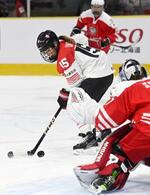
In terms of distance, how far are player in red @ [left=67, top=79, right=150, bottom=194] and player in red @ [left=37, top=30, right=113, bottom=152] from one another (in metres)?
0.81

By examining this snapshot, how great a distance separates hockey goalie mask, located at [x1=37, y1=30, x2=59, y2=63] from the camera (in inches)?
165

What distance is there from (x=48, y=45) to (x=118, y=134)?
1.07 metres

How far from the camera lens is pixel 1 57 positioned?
880 centimetres

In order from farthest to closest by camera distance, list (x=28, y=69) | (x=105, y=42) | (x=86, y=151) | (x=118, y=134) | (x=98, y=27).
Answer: (x=28, y=69), (x=98, y=27), (x=105, y=42), (x=86, y=151), (x=118, y=134)

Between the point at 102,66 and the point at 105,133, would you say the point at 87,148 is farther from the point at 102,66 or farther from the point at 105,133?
the point at 105,133

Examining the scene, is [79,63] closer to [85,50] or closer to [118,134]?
[85,50]

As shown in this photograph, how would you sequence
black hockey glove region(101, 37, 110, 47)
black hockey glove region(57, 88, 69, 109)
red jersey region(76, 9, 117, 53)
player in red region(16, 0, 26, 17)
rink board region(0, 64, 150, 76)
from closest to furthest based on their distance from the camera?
1. black hockey glove region(57, 88, 69, 109)
2. black hockey glove region(101, 37, 110, 47)
3. red jersey region(76, 9, 117, 53)
4. rink board region(0, 64, 150, 76)
5. player in red region(16, 0, 26, 17)

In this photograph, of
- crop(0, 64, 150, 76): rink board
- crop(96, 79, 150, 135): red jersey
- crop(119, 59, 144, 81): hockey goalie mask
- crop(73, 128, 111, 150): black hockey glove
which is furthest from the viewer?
crop(0, 64, 150, 76): rink board

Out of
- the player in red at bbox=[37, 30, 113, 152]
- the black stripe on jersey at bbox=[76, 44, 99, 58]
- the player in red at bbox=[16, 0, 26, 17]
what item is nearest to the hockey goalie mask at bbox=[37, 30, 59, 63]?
the player in red at bbox=[37, 30, 113, 152]

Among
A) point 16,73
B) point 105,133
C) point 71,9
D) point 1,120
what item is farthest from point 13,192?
point 71,9

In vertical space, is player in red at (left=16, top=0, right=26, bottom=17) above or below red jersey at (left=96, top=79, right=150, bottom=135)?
below

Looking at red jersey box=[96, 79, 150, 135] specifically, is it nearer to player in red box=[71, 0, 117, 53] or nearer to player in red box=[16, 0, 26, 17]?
player in red box=[71, 0, 117, 53]

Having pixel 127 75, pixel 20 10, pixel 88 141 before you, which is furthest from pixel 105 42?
pixel 127 75

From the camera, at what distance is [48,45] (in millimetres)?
4211
